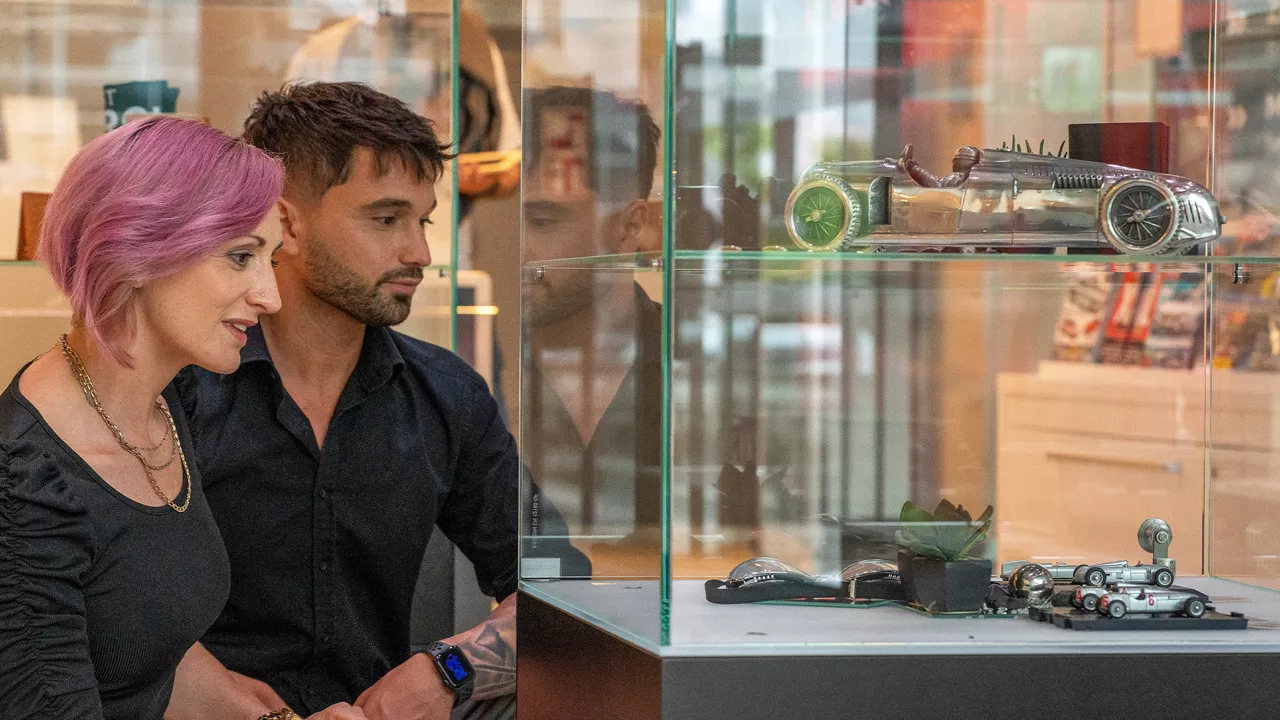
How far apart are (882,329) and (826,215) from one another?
0.77 ft

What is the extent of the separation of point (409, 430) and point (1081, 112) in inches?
44.8

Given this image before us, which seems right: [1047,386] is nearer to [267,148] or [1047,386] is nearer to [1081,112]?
[1081,112]

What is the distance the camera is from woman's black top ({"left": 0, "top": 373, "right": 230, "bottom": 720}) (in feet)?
4.40

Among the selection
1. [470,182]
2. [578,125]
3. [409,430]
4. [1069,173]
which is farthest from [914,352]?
[470,182]

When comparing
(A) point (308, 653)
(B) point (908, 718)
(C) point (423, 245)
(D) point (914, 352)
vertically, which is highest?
(C) point (423, 245)

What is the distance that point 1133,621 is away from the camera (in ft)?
4.25

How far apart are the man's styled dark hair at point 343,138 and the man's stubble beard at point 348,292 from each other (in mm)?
123

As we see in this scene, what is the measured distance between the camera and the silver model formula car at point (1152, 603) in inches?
51.1

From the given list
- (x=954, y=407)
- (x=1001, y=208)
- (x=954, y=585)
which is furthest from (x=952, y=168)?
(x=954, y=585)

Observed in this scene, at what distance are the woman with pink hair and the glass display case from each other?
1.11ft

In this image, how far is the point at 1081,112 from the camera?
5.00 feet

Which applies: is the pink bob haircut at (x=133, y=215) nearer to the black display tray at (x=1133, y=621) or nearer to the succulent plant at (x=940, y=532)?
the succulent plant at (x=940, y=532)

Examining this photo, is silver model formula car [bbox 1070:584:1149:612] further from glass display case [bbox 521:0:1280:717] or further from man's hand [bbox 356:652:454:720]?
man's hand [bbox 356:652:454:720]

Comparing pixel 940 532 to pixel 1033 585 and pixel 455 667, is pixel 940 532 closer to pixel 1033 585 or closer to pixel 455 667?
pixel 1033 585
